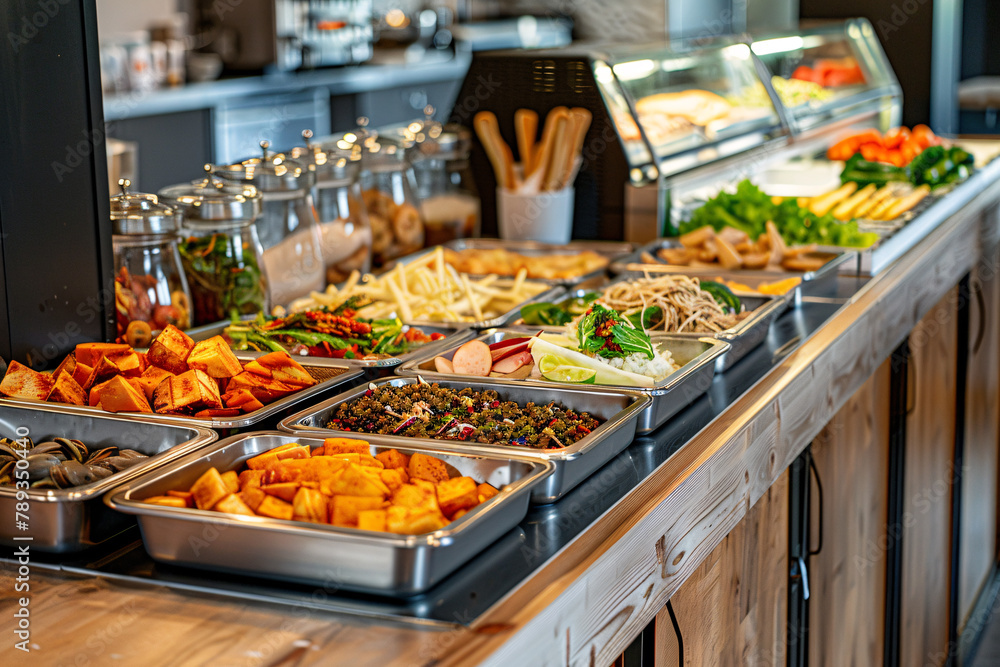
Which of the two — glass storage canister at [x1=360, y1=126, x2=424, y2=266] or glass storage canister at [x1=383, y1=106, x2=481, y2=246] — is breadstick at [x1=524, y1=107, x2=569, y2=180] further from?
glass storage canister at [x1=360, y1=126, x2=424, y2=266]

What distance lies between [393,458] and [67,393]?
1.69 ft

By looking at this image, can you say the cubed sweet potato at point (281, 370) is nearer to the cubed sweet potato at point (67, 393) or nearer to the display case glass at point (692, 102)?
the cubed sweet potato at point (67, 393)

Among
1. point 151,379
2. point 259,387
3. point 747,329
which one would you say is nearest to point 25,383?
point 151,379

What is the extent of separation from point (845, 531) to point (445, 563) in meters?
1.41

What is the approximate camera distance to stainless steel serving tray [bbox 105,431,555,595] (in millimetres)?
1035

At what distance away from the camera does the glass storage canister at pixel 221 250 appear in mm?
1979

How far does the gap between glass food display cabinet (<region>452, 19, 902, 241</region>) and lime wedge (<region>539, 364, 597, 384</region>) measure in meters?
1.37

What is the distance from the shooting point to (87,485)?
3.96 ft

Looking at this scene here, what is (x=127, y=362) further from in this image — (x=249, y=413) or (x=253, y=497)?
(x=253, y=497)

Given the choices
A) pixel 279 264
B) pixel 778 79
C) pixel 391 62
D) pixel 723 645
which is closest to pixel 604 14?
pixel 391 62

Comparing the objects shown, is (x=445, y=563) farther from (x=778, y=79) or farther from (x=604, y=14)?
(x=604, y=14)

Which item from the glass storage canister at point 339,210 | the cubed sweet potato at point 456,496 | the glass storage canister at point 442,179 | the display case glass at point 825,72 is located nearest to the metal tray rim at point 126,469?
Answer: the cubed sweet potato at point 456,496

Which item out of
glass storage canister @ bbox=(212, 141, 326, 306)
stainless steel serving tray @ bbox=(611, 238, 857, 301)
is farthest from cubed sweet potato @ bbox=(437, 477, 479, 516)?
stainless steel serving tray @ bbox=(611, 238, 857, 301)

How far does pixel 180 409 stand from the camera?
144 cm
